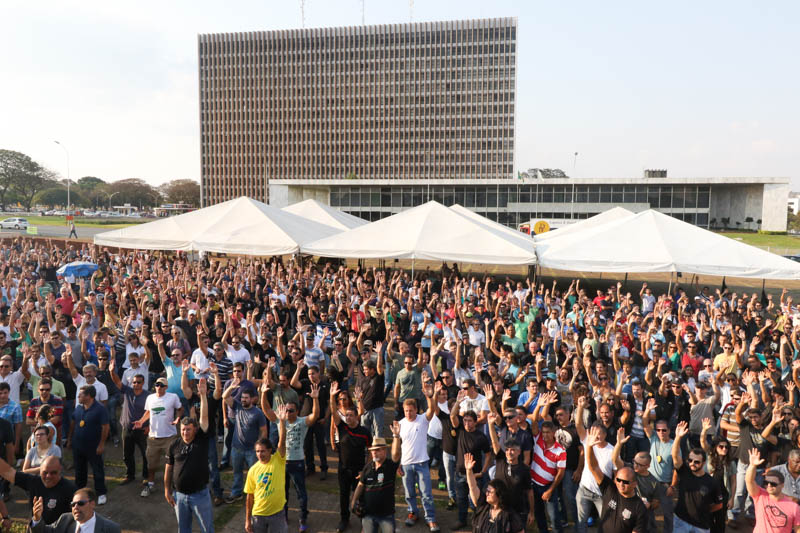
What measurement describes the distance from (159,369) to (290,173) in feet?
352

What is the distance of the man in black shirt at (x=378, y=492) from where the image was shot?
4695mm

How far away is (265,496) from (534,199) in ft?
203

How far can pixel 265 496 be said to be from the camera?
4.59 metres

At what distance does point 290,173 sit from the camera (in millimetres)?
110625

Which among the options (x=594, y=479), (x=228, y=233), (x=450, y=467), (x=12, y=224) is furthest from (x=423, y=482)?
(x=12, y=224)

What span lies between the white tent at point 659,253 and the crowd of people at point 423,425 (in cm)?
460

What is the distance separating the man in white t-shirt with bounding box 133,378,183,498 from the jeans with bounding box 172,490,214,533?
1153mm

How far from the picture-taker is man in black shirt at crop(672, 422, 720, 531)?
14.8 feet

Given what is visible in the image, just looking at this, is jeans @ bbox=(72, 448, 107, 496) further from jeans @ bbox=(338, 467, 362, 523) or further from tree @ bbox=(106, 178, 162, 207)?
tree @ bbox=(106, 178, 162, 207)

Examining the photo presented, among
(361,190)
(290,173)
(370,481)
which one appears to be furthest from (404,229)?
(290,173)

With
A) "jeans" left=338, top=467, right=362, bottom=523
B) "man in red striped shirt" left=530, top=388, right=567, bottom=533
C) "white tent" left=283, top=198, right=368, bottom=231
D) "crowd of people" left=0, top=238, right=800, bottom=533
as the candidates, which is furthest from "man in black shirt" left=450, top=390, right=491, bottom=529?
"white tent" left=283, top=198, right=368, bottom=231

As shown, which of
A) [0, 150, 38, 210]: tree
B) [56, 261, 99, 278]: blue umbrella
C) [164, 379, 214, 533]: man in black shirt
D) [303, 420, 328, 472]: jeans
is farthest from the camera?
[0, 150, 38, 210]: tree

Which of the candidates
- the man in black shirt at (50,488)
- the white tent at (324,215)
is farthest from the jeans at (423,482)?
the white tent at (324,215)

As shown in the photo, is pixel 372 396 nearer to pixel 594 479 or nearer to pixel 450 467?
pixel 450 467
